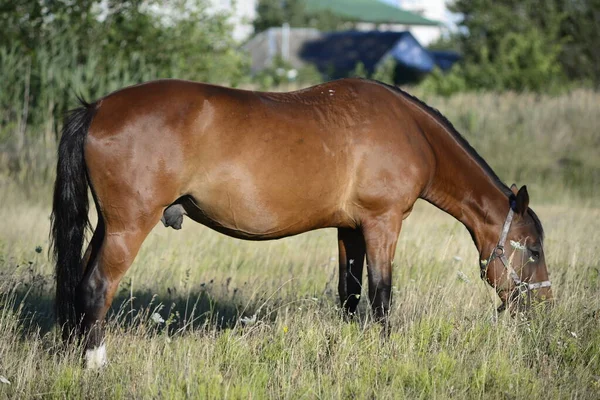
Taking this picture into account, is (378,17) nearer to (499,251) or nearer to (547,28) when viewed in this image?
(547,28)

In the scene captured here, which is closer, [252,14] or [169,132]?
[169,132]

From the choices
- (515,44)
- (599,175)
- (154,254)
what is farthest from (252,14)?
(154,254)

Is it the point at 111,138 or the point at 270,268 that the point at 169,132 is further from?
the point at 270,268

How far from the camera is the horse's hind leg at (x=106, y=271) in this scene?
4.90 metres

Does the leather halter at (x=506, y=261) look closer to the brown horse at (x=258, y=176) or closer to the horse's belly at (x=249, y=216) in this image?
the brown horse at (x=258, y=176)

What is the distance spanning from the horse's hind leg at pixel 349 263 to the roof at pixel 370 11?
6700 cm

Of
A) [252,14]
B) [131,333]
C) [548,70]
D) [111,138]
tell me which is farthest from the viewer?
[252,14]

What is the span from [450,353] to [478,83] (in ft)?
67.4

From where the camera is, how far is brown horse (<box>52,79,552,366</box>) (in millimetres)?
4914

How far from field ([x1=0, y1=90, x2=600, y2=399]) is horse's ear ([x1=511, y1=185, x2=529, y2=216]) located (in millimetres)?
691

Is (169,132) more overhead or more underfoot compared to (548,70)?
more overhead

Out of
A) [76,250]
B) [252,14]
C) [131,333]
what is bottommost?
[252,14]

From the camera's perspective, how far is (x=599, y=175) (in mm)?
14805

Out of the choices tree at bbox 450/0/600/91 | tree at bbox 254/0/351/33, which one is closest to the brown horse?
tree at bbox 450/0/600/91
